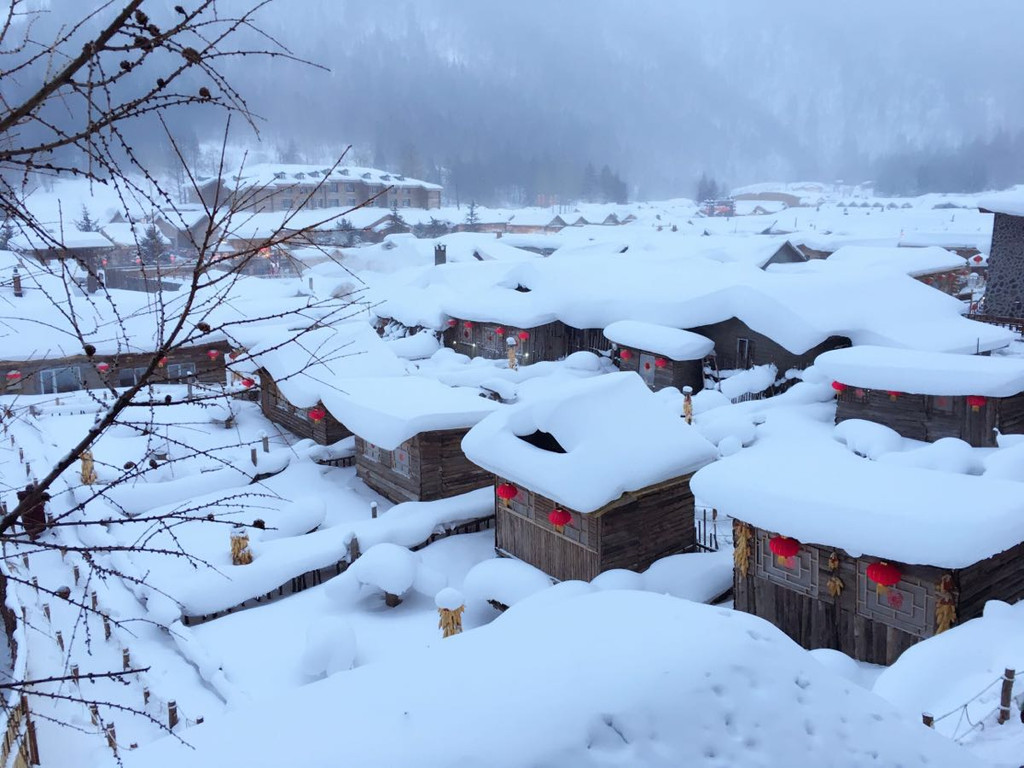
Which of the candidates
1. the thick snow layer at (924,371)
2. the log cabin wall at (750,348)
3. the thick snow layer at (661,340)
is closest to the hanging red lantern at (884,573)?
the thick snow layer at (924,371)

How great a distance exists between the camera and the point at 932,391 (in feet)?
58.7

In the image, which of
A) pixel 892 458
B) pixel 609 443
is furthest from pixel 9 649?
pixel 892 458

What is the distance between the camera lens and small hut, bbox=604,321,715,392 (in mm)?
25906

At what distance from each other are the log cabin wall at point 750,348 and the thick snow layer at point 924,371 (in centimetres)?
473

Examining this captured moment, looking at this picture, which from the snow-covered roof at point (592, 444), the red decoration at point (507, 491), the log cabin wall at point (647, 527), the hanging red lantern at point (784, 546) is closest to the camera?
the hanging red lantern at point (784, 546)

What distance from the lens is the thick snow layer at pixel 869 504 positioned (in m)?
9.45

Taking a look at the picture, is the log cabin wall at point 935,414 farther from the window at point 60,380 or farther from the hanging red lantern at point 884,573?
the window at point 60,380

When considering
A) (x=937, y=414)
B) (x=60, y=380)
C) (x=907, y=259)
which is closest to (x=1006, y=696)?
(x=937, y=414)

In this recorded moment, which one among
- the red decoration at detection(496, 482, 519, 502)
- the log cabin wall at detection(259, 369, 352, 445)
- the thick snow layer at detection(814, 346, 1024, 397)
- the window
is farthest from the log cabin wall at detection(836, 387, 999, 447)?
the window

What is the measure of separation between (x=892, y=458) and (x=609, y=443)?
262 inches

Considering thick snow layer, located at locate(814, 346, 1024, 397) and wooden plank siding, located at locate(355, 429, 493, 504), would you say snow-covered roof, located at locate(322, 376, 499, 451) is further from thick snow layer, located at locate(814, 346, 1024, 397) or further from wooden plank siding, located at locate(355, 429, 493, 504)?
thick snow layer, located at locate(814, 346, 1024, 397)

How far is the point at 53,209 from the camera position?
7694 cm

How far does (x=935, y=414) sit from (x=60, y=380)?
31412 millimetres

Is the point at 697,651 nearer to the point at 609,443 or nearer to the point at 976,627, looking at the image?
the point at 976,627
